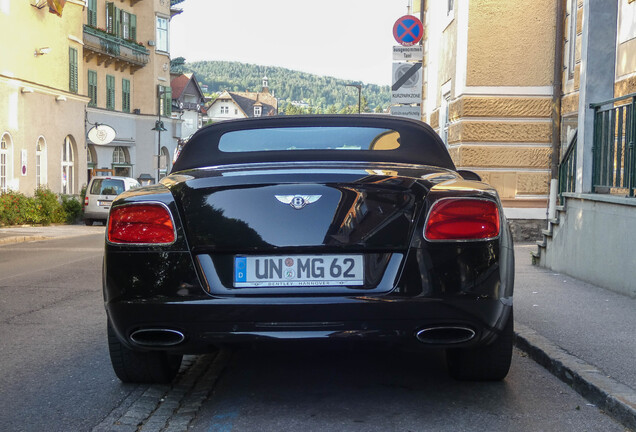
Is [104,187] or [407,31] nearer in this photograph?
[407,31]

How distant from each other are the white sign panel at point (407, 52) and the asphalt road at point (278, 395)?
8245 mm

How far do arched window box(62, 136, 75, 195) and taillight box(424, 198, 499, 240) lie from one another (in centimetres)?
3375

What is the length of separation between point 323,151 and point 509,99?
13.1 m

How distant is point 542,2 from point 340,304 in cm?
1513

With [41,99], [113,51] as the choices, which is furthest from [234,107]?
[41,99]

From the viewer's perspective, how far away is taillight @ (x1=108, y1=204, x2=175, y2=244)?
4.30 metres

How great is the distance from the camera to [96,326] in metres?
7.44

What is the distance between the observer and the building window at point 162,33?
5478cm

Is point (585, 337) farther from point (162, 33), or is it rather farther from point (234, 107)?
point (234, 107)

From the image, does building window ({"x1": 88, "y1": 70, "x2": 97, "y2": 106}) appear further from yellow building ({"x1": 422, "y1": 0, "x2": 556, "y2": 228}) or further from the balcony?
yellow building ({"x1": 422, "y1": 0, "x2": 556, "y2": 228})

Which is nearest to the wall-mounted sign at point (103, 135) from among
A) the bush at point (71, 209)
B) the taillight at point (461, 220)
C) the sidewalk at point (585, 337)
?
the bush at point (71, 209)

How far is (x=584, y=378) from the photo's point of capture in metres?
4.96

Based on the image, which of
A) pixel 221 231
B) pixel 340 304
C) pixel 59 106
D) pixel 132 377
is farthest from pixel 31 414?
pixel 59 106

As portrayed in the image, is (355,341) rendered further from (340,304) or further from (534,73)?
(534,73)
